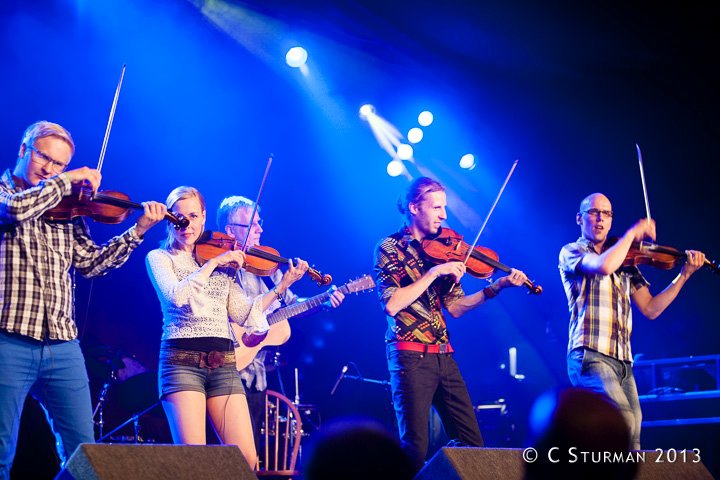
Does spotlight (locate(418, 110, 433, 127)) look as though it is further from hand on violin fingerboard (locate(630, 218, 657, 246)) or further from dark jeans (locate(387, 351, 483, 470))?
dark jeans (locate(387, 351, 483, 470))

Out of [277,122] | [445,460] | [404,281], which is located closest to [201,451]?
[445,460]

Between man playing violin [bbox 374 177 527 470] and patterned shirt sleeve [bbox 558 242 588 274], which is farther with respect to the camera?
patterned shirt sleeve [bbox 558 242 588 274]

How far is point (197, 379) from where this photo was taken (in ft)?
12.9

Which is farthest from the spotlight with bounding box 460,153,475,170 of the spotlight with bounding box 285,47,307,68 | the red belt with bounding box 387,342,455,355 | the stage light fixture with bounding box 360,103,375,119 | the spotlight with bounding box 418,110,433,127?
the red belt with bounding box 387,342,455,355

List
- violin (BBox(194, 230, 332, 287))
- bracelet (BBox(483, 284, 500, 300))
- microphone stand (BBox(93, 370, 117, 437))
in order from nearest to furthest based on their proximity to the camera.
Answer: violin (BBox(194, 230, 332, 287)) < bracelet (BBox(483, 284, 500, 300)) < microphone stand (BBox(93, 370, 117, 437))

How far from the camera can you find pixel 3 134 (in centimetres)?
642

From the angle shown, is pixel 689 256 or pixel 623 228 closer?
pixel 689 256

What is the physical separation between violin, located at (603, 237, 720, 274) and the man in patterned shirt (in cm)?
328

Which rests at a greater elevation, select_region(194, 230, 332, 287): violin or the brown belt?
select_region(194, 230, 332, 287): violin

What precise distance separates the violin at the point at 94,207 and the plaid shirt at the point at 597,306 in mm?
2558

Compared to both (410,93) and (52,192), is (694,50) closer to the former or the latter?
(410,93)

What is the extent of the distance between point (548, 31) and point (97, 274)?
18.2ft

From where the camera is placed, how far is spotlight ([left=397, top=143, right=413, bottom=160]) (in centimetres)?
845

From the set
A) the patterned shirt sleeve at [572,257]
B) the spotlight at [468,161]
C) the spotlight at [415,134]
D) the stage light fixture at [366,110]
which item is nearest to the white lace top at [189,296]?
the patterned shirt sleeve at [572,257]
